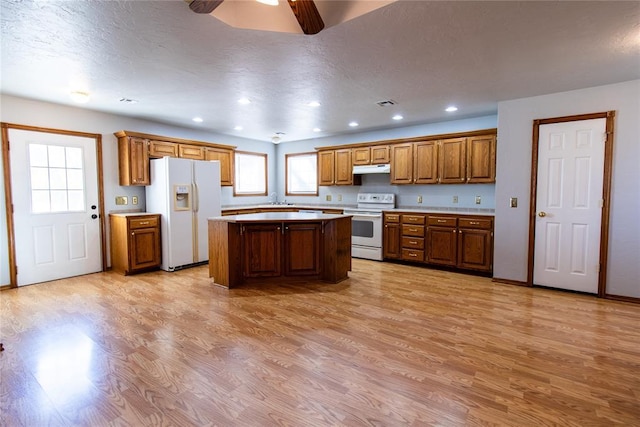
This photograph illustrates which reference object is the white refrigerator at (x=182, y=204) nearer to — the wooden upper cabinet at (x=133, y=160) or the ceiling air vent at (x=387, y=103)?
the wooden upper cabinet at (x=133, y=160)

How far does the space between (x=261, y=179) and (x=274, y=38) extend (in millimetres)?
Answer: 5243

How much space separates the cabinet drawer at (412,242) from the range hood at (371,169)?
1291 millimetres

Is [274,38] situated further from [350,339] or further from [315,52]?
[350,339]

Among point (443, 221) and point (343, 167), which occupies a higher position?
point (343, 167)

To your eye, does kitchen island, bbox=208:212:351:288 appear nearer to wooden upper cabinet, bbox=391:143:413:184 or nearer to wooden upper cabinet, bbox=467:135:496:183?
wooden upper cabinet, bbox=391:143:413:184

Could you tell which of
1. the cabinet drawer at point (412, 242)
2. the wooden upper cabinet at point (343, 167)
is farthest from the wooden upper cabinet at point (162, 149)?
the cabinet drawer at point (412, 242)

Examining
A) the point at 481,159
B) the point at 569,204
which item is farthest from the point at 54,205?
the point at 569,204

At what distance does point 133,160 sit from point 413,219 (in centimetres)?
455

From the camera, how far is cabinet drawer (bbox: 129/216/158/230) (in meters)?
4.68

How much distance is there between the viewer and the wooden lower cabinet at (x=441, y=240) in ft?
15.4

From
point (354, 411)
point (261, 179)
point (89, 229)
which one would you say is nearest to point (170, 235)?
point (89, 229)

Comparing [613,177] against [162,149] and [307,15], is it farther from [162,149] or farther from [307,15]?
[162,149]

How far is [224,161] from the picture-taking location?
6.30 m

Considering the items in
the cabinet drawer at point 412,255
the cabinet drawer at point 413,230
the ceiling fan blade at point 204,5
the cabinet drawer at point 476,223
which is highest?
the ceiling fan blade at point 204,5
